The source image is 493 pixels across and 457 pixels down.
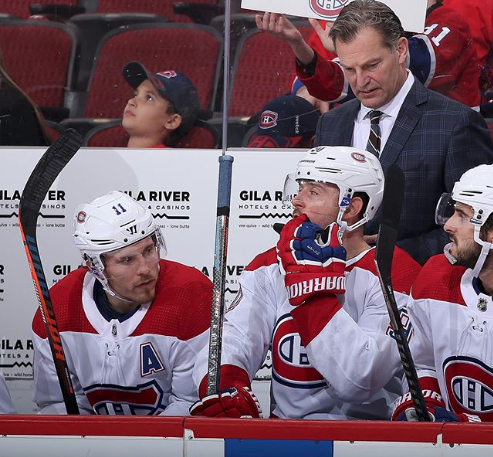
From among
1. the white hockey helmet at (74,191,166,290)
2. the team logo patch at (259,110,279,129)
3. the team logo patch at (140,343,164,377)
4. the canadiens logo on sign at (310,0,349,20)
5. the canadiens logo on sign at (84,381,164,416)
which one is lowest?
the canadiens logo on sign at (84,381,164,416)

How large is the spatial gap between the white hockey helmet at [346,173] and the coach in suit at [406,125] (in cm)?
34

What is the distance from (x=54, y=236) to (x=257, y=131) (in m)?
0.85

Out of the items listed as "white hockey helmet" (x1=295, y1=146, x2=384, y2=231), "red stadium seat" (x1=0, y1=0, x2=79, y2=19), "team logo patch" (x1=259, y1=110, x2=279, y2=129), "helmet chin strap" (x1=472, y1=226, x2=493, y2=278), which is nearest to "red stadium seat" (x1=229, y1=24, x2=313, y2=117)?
"team logo patch" (x1=259, y1=110, x2=279, y2=129)

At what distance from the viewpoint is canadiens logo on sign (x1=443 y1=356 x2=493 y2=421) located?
2.62 meters

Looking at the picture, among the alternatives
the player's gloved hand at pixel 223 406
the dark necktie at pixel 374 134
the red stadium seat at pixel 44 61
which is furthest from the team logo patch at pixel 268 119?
the player's gloved hand at pixel 223 406

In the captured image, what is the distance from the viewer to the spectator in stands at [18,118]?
3.74 meters

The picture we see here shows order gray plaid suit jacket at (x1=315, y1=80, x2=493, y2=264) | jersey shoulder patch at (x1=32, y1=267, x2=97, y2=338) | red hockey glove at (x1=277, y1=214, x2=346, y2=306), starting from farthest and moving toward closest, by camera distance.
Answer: gray plaid suit jacket at (x1=315, y1=80, x2=493, y2=264) → jersey shoulder patch at (x1=32, y1=267, x2=97, y2=338) → red hockey glove at (x1=277, y1=214, x2=346, y2=306)

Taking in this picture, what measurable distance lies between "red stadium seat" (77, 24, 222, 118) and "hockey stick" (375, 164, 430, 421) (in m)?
1.48

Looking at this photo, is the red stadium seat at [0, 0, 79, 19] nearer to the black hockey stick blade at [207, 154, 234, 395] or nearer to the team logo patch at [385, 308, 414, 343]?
the black hockey stick blade at [207, 154, 234, 395]

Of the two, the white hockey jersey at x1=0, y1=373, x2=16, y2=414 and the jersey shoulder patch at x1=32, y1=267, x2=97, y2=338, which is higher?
the jersey shoulder patch at x1=32, y1=267, x2=97, y2=338

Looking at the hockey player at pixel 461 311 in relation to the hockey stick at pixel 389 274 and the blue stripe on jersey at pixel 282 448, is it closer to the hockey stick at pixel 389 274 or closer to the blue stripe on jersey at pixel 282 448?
the hockey stick at pixel 389 274

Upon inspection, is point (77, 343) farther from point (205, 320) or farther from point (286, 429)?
point (286, 429)

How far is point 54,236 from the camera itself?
3.71 m

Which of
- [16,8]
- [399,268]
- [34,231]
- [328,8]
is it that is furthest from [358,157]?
[16,8]
